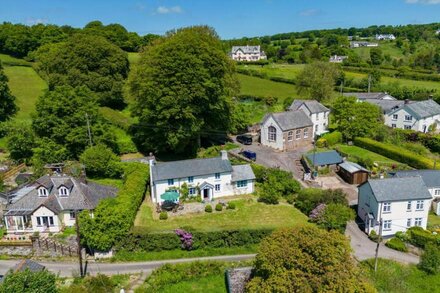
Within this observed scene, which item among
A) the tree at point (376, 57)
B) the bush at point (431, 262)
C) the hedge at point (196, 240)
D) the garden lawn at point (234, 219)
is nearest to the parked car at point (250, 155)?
the garden lawn at point (234, 219)

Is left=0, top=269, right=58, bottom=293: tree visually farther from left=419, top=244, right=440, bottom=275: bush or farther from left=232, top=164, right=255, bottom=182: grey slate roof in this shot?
left=419, top=244, right=440, bottom=275: bush

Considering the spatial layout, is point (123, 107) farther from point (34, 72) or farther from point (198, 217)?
point (198, 217)

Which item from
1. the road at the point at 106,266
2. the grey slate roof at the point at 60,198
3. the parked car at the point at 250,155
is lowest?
the road at the point at 106,266

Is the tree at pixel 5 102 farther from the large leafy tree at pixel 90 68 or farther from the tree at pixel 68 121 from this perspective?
the tree at pixel 68 121

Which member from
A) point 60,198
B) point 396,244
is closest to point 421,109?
point 396,244

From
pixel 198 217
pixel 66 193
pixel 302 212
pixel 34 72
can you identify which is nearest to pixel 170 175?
pixel 198 217

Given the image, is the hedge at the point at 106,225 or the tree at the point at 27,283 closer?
the tree at the point at 27,283
